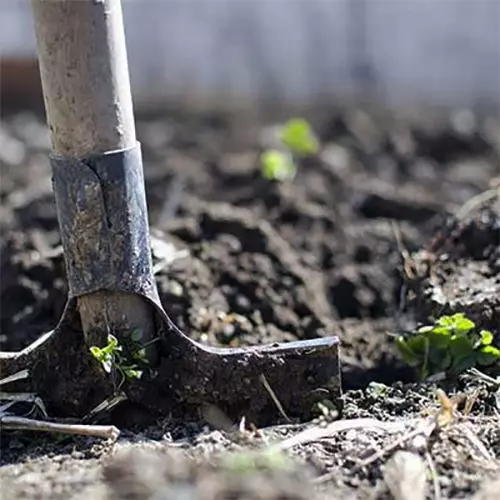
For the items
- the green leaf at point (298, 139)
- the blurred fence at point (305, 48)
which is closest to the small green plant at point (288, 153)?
the green leaf at point (298, 139)

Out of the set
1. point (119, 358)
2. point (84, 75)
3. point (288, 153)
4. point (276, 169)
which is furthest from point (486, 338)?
point (288, 153)

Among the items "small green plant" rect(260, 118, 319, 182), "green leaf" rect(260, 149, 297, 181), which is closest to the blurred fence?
"small green plant" rect(260, 118, 319, 182)

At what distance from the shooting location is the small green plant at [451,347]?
1.75m

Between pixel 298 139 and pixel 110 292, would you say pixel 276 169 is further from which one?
pixel 110 292

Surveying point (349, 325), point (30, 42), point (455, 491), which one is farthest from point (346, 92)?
point (455, 491)

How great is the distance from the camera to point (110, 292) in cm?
161

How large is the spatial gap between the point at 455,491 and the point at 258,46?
4432 mm

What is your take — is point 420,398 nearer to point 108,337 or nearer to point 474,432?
point 474,432

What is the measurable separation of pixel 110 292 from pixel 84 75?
13.0 inches

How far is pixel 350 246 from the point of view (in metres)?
2.89

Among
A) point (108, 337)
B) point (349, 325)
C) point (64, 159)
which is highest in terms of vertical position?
point (64, 159)

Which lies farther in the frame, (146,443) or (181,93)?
(181,93)

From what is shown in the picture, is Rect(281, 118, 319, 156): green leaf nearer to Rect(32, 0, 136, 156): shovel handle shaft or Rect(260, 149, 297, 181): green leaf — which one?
Rect(260, 149, 297, 181): green leaf

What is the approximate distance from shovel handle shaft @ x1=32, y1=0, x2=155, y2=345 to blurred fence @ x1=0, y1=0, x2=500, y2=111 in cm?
369
